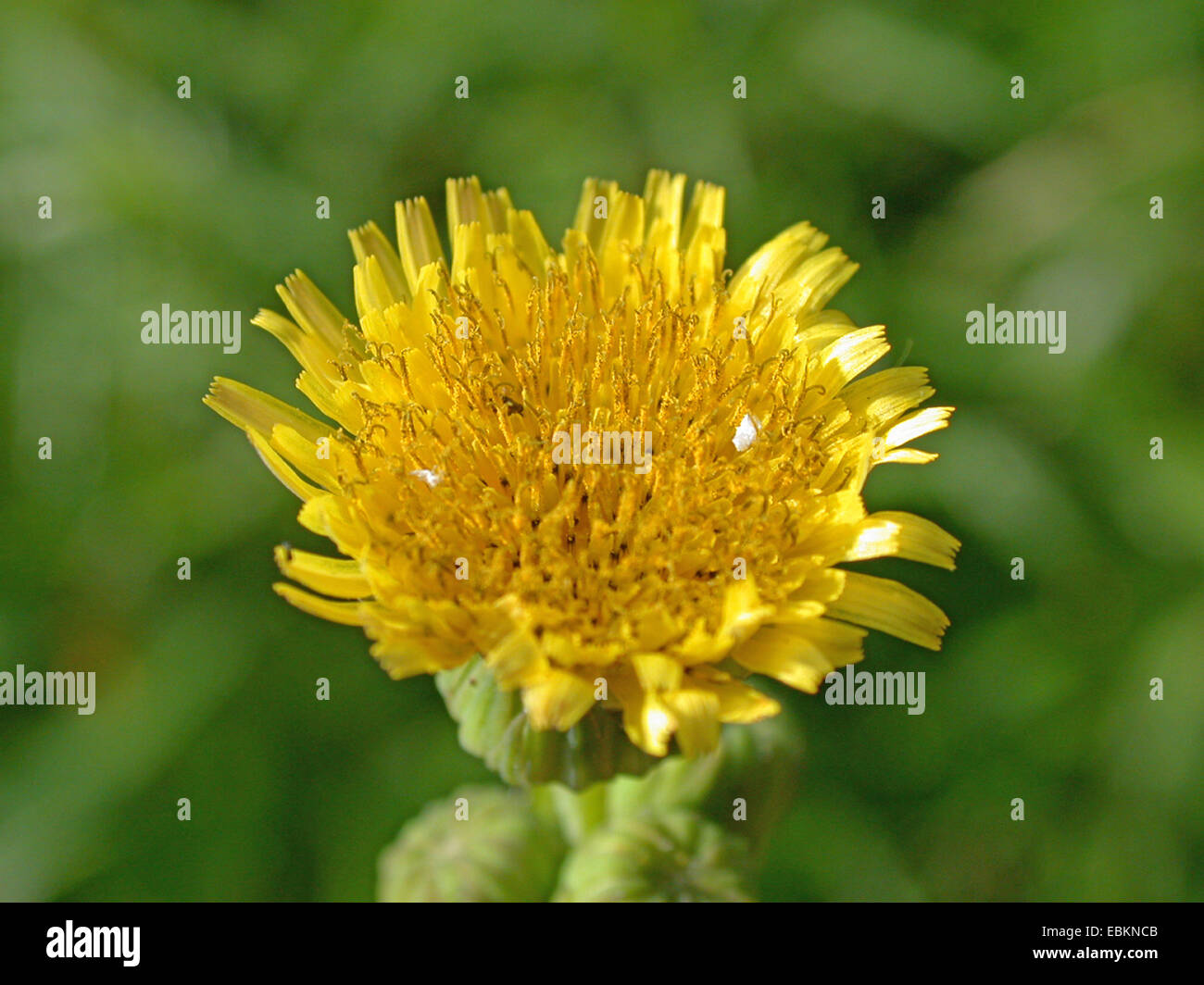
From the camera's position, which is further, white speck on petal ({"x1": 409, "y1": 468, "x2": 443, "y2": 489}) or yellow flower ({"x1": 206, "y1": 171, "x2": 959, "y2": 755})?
white speck on petal ({"x1": 409, "y1": 468, "x2": 443, "y2": 489})

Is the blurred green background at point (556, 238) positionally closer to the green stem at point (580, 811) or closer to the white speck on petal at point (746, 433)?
the green stem at point (580, 811)

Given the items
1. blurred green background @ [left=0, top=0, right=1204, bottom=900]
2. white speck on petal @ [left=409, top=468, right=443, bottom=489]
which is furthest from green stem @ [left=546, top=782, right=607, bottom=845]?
white speck on petal @ [left=409, top=468, right=443, bottom=489]

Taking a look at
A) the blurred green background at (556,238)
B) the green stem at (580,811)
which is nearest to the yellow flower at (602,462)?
the green stem at (580,811)

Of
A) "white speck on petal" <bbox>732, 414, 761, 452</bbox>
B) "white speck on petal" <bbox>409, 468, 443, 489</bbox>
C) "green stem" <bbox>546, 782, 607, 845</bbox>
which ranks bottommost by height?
"green stem" <bbox>546, 782, 607, 845</bbox>

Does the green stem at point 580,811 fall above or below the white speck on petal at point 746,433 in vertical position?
below

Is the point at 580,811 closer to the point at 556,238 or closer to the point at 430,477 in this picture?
the point at 430,477

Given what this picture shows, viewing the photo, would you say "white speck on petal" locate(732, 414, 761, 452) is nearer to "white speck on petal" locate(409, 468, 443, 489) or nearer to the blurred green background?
"white speck on petal" locate(409, 468, 443, 489)

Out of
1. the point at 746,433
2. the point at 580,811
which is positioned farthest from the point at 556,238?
the point at 580,811
